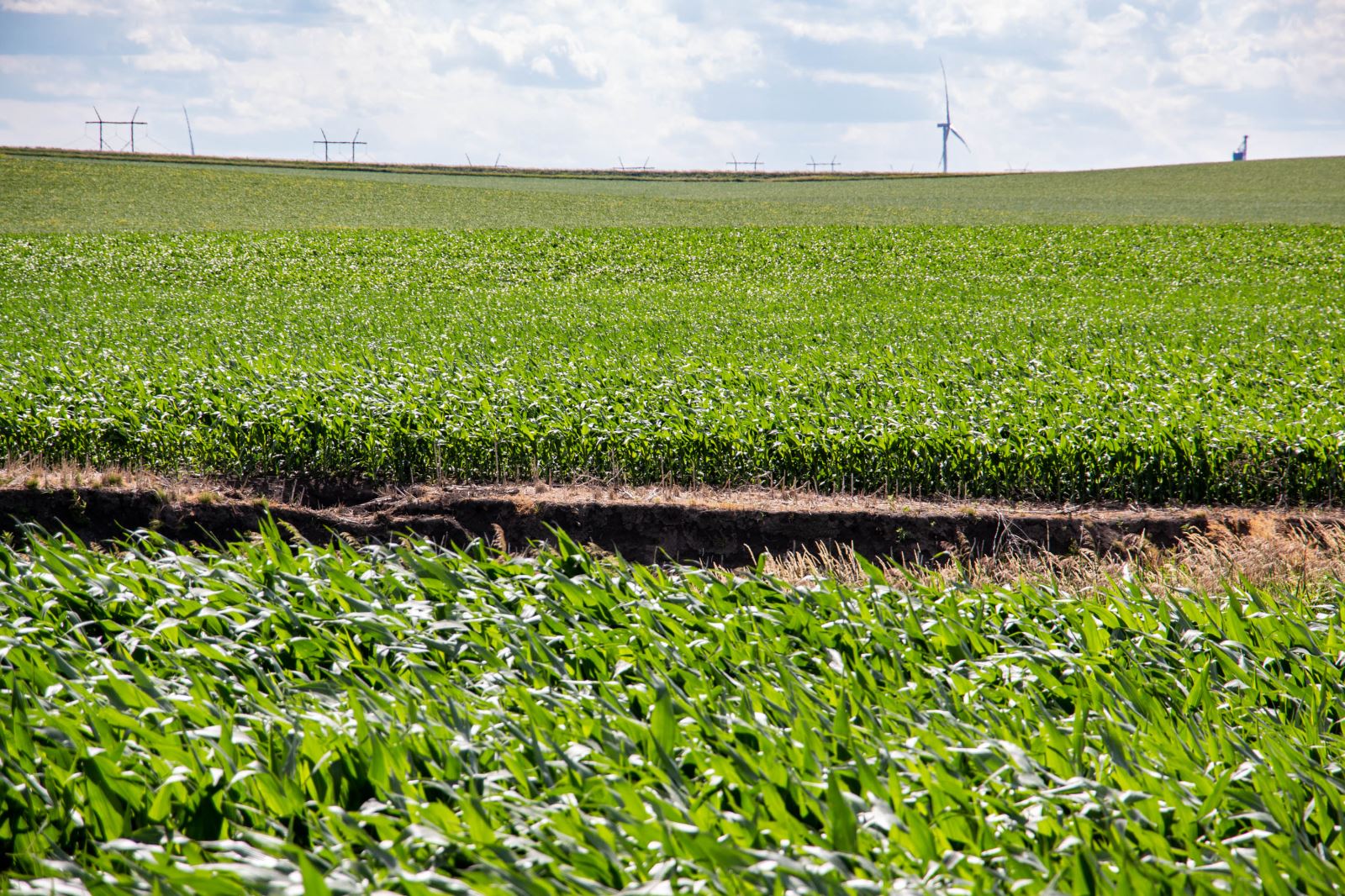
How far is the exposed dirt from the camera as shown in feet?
28.4

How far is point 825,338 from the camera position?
1573cm

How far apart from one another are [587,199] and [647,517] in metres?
46.8

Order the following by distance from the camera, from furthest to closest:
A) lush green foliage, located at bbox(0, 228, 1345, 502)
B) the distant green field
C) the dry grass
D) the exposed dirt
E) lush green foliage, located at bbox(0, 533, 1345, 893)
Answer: the distant green field → lush green foliage, located at bbox(0, 228, 1345, 502) → the exposed dirt → the dry grass → lush green foliage, located at bbox(0, 533, 1345, 893)

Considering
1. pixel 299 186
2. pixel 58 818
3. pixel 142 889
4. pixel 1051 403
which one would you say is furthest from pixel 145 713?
pixel 299 186

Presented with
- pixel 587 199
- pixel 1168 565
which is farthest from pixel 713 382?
pixel 587 199

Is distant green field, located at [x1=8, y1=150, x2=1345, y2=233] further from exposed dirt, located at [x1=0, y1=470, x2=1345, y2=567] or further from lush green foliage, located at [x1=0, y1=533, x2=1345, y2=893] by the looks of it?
lush green foliage, located at [x1=0, y1=533, x2=1345, y2=893]

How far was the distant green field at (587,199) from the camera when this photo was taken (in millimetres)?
41688

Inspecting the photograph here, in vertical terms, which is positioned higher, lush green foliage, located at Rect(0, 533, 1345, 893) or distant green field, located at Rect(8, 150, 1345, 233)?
distant green field, located at Rect(8, 150, 1345, 233)

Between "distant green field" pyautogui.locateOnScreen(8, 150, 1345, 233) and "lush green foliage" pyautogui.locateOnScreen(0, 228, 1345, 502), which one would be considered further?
"distant green field" pyautogui.locateOnScreen(8, 150, 1345, 233)

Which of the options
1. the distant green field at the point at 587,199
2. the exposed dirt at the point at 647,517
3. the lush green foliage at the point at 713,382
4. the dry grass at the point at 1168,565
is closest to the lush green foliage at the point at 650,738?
the dry grass at the point at 1168,565

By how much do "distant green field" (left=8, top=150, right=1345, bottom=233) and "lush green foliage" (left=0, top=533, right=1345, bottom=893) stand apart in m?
37.7

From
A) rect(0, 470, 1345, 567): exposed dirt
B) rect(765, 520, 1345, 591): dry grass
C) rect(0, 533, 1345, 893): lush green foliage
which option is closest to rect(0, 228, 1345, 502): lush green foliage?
rect(0, 470, 1345, 567): exposed dirt

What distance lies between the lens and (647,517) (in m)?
9.16

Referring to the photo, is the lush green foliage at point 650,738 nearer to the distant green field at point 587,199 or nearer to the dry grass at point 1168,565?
the dry grass at point 1168,565
